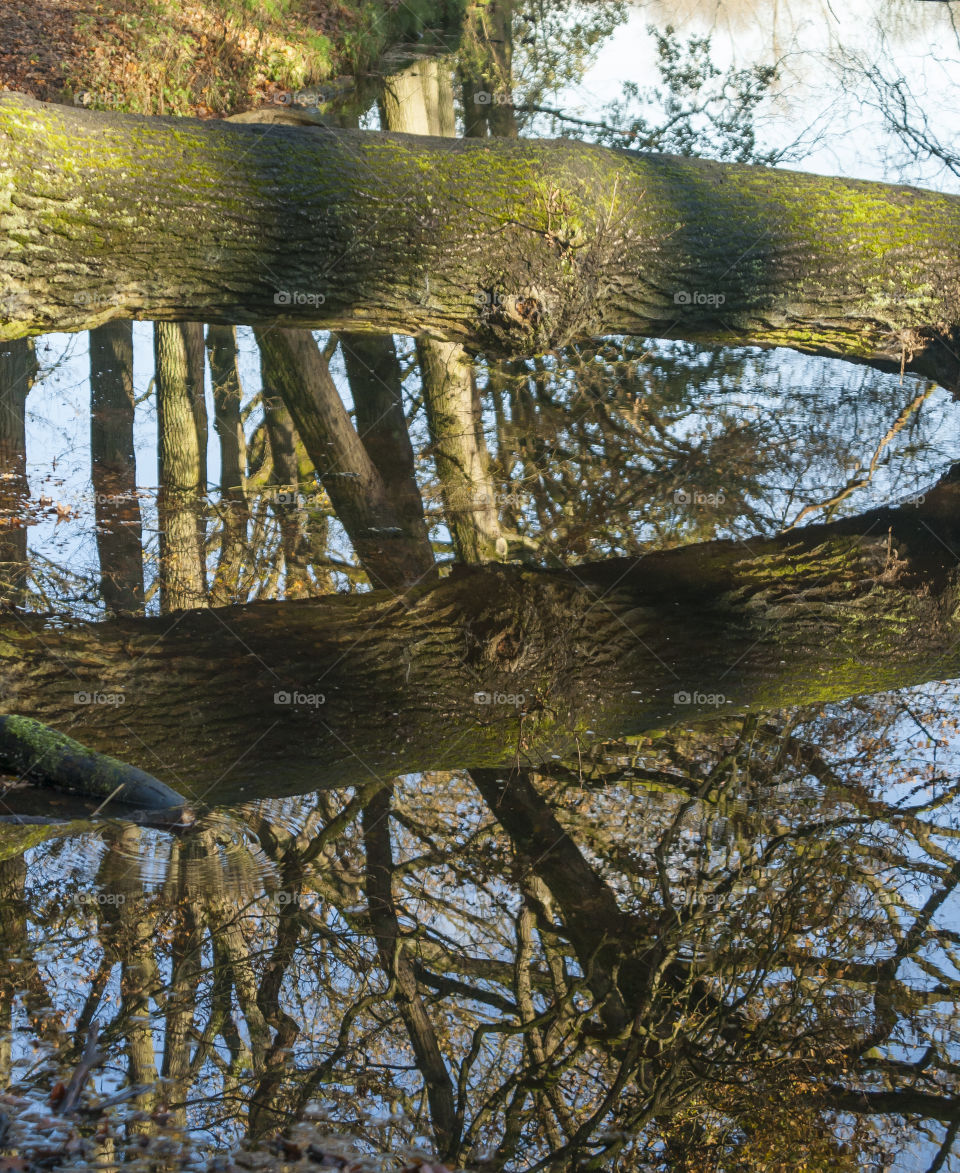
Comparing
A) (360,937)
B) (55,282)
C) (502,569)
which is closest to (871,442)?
(502,569)

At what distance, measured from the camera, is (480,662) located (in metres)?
4.39

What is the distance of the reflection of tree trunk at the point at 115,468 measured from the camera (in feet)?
17.4

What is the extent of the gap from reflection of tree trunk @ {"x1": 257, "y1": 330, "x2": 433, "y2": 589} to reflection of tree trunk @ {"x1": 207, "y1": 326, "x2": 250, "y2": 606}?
0.65 m

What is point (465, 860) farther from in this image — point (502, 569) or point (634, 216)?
point (634, 216)

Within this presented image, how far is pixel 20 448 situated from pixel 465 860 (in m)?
6.40
